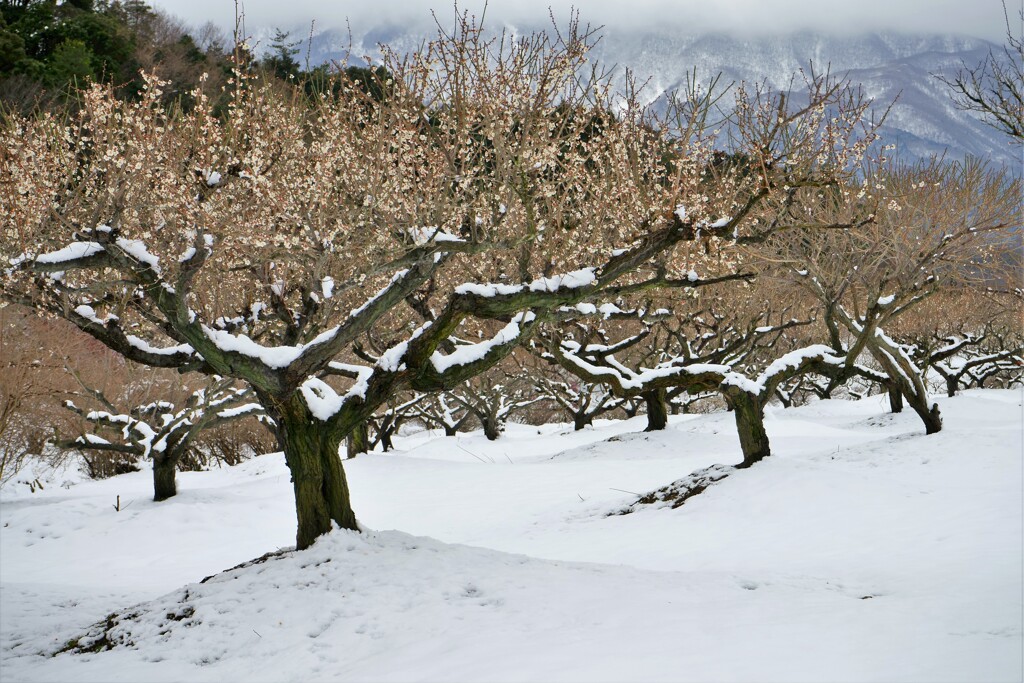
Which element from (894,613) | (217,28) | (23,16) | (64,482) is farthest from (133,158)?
(217,28)

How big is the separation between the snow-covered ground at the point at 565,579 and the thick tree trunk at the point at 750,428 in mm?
467

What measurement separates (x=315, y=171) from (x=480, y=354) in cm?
424

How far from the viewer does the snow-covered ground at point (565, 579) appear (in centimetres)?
506

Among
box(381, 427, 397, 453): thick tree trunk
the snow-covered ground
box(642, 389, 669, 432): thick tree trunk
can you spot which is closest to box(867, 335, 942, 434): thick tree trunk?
the snow-covered ground

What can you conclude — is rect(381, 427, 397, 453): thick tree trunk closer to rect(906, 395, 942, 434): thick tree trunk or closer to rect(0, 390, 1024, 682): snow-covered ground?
rect(0, 390, 1024, 682): snow-covered ground

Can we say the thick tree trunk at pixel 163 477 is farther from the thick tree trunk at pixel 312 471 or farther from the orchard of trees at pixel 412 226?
the thick tree trunk at pixel 312 471

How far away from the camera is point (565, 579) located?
7.10 meters

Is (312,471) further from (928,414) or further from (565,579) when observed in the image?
(928,414)

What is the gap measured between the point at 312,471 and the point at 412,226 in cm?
299

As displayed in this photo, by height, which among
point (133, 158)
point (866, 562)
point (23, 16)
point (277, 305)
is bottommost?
point (866, 562)

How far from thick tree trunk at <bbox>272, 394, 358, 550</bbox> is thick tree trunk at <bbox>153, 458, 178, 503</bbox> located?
7072mm

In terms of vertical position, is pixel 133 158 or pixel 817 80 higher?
pixel 817 80

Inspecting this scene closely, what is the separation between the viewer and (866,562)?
7535mm

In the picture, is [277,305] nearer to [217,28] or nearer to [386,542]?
[386,542]
